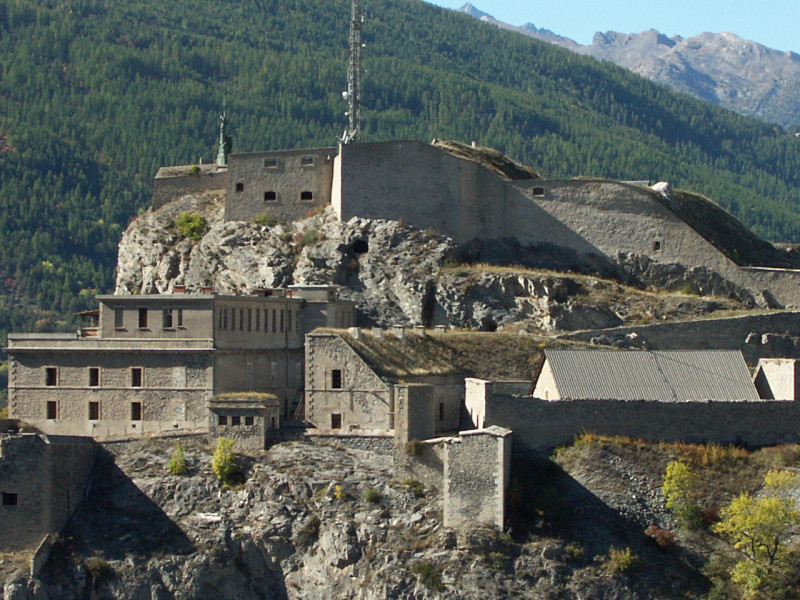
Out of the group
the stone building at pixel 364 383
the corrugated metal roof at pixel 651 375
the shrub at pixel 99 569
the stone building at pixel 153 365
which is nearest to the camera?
the shrub at pixel 99 569

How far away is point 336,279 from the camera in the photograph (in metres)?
81.9

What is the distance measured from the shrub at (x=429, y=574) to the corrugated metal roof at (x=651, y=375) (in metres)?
9.37

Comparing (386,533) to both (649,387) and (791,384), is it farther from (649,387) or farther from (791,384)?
(791,384)

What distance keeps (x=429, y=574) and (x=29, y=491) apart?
15815 millimetres

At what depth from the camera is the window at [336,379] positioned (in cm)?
6981

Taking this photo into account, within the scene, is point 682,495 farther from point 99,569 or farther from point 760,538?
point 99,569

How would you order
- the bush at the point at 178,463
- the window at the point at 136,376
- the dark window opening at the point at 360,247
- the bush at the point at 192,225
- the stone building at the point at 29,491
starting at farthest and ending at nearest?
the bush at the point at 192,225 < the dark window opening at the point at 360,247 < the window at the point at 136,376 < the bush at the point at 178,463 < the stone building at the point at 29,491

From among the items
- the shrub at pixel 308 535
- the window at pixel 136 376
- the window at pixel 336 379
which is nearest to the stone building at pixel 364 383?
the window at pixel 336 379

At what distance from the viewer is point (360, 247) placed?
8381 cm

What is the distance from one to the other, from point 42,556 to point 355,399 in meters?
13.5

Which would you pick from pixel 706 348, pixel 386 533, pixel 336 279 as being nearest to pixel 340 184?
pixel 336 279

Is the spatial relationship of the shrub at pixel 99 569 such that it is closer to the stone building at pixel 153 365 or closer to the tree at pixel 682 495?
the stone building at pixel 153 365

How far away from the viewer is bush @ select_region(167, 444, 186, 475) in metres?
68.0

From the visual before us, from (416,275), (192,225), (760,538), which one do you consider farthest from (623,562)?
(192,225)
